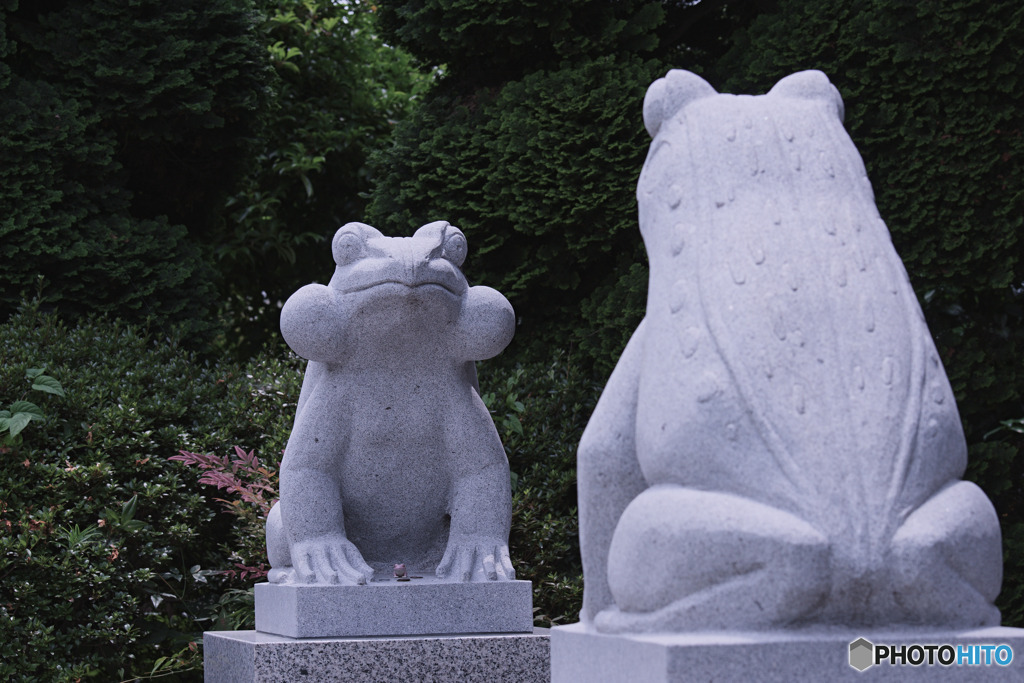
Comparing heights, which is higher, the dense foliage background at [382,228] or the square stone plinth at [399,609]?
the dense foliage background at [382,228]

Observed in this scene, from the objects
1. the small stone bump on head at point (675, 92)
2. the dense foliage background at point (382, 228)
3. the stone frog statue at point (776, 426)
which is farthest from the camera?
the dense foliage background at point (382, 228)

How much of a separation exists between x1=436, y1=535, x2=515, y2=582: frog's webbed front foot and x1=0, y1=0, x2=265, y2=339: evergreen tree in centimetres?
403

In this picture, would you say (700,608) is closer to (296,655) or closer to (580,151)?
(296,655)

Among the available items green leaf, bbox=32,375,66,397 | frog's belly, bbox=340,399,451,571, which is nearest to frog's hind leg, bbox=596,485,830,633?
frog's belly, bbox=340,399,451,571

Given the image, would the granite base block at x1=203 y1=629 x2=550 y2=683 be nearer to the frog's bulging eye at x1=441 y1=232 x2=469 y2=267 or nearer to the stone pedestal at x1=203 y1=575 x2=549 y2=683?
the stone pedestal at x1=203 y1=575 x2=549 y2=683

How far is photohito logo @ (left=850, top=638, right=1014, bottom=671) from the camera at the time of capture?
2320 mm

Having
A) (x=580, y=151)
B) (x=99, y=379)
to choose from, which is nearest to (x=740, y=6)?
(x=580, y=151)

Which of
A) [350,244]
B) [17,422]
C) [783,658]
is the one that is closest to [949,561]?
[783,658]

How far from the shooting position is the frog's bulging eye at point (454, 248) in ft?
14.8

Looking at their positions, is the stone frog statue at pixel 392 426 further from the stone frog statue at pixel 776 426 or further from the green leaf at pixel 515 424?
the green leaf at pixel 515 424

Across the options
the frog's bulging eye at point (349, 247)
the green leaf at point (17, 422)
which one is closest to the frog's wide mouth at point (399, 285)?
the frog's bulging eye at point (349, 247)

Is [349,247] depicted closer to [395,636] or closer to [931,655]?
Result: [395,636]

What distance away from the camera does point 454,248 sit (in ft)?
14.9

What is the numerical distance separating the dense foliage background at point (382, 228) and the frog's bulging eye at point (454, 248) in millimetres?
2288
